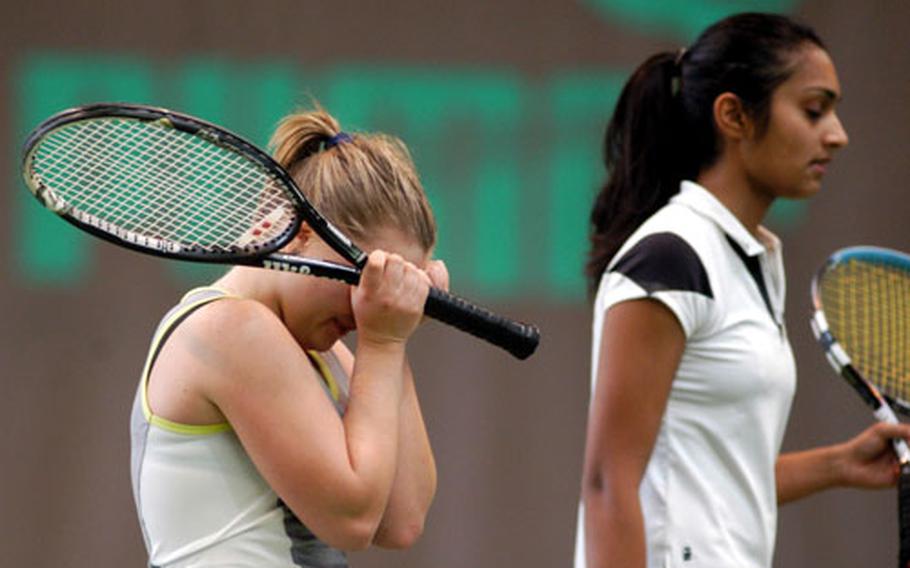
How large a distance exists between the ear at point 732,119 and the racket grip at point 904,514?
53 centimetres

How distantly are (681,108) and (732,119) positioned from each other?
0.39ft

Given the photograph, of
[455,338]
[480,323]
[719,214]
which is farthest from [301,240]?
[455,338]

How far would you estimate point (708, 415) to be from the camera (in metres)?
1.86

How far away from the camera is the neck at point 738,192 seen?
2.02 meters

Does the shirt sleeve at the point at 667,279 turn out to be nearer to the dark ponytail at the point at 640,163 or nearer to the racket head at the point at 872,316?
the dark ponytail at the point at 640,163

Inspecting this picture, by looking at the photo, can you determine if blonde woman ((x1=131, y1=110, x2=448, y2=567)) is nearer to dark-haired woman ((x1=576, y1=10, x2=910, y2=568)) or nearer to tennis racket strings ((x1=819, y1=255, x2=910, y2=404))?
dark-haired woman ((x1=576, y1=10, x2=910, y2=568))

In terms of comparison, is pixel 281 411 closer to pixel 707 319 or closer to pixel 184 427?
pixel 184 427

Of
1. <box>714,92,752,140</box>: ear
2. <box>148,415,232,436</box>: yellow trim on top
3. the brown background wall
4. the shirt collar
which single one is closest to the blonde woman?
<box>148,415,232,436</box>: yellow trim on top

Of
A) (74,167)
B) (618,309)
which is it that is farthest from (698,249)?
(74,167)

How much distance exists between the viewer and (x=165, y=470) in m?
1.42

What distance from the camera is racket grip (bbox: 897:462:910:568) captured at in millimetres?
2041

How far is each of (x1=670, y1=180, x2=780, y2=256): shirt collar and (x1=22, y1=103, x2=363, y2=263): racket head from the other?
623 mm

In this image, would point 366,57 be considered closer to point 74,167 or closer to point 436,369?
point 436,369

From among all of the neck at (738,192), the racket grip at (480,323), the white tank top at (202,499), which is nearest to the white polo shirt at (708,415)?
the neck at (738,192)
